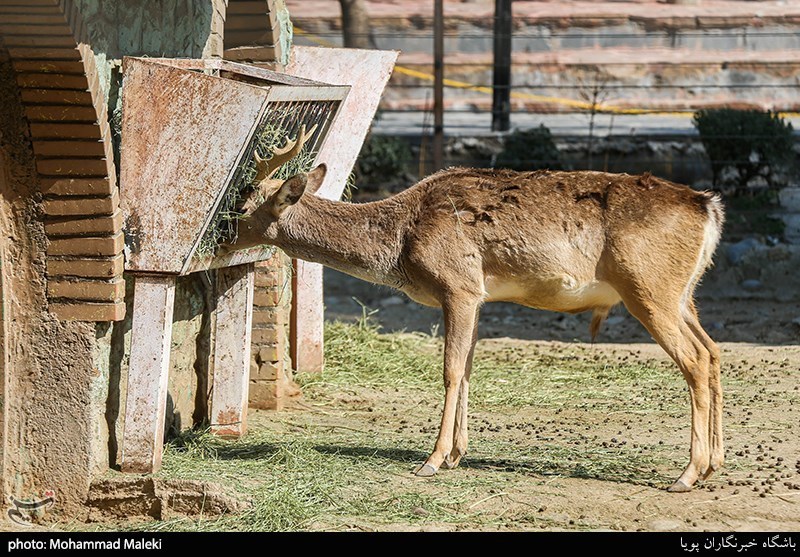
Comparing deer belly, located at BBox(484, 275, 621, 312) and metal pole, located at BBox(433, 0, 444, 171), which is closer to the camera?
deer belly, located at BBox(484, 275, 621, 312)

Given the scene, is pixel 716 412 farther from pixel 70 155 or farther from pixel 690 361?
pixel 70 155

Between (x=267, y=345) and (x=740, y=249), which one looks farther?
(x=740, y=249)

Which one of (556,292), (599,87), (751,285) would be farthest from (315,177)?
(599,87)

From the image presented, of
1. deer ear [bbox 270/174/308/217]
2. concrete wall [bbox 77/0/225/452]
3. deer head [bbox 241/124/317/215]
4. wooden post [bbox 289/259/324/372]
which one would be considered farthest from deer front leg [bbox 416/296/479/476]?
wooden post [bbox 289/259/324/372]

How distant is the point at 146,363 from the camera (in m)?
7.08

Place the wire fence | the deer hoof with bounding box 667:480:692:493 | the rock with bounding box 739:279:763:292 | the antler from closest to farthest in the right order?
the deer hoof with bounding box 667:480:692:493 → the antler → the rock with bounding box 739:279:763:292 → the wire fence

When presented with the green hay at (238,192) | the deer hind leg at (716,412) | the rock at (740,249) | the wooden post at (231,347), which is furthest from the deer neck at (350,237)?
the rock at (740,249)

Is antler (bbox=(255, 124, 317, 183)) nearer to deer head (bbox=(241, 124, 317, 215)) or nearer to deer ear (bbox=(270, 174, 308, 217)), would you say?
deer head (bbox=(241, 124, 317, 215))

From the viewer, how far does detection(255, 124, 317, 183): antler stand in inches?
288

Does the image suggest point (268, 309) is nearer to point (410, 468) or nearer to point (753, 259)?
point (410, 468)

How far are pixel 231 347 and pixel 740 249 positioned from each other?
26.1 feet
